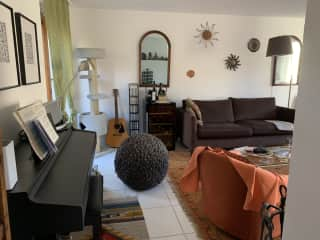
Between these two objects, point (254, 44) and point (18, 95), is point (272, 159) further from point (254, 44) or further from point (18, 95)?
point (254, 44)

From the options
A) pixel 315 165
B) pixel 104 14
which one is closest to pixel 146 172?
pixel 315 165

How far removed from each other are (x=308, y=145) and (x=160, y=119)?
347 cm

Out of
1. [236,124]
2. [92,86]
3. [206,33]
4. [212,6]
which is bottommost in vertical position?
[236,124]

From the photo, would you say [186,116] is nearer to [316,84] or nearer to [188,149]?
[188,149]

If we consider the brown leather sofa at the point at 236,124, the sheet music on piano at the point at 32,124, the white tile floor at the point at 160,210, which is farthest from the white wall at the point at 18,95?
the brown leather sofa at the point at 236,124

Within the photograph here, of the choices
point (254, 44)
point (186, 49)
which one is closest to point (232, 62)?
point (254, 44)

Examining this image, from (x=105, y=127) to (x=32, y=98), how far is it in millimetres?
2020

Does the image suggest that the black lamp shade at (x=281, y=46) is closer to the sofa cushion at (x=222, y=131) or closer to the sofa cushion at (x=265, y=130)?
the sofa cushion at (x=265, y=130)

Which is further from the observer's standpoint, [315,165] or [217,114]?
[217,114]

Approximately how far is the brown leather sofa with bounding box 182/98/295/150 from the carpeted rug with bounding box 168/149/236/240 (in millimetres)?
565

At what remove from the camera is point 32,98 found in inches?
76.4

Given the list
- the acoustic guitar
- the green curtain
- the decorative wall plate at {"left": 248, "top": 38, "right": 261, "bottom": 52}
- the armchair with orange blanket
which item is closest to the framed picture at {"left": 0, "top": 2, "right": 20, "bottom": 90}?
the green curtain

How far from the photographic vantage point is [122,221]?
7.34 feet

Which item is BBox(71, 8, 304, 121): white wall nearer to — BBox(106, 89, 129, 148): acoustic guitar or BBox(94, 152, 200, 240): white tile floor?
BBox(106, 89, 129, 148): acoustic guitar
